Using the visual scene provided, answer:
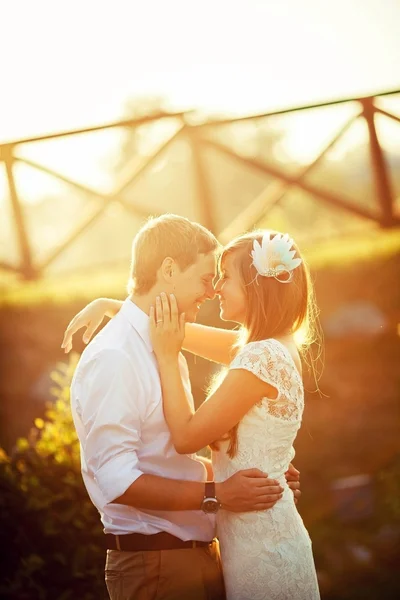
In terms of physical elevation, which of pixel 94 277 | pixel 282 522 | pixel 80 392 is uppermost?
pixel 94 277

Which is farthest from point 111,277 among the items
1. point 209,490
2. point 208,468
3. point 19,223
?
point 209,490

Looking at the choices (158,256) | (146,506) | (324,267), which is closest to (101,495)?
(146,506)

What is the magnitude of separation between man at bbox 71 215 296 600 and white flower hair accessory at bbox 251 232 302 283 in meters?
0.20

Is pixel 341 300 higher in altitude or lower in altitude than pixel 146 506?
higher

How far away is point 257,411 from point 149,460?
466mm

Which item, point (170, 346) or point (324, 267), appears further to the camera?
point (324, 267)

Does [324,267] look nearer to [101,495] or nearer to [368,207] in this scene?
[368,207]

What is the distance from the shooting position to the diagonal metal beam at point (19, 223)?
20.7 feet

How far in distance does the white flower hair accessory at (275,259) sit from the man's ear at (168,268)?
1.17 ft

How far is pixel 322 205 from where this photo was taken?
6266 millimetres

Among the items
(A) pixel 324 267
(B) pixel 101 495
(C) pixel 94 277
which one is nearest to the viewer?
(B) pixel 101 495

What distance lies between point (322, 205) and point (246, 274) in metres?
3.06

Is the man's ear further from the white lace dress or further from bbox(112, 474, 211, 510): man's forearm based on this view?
bbox(112, 474, 211, 510): man's forearm

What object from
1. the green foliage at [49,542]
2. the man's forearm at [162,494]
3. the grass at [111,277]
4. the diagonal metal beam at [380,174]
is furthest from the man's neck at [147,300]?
the diagonal metal beam at [380,174]
